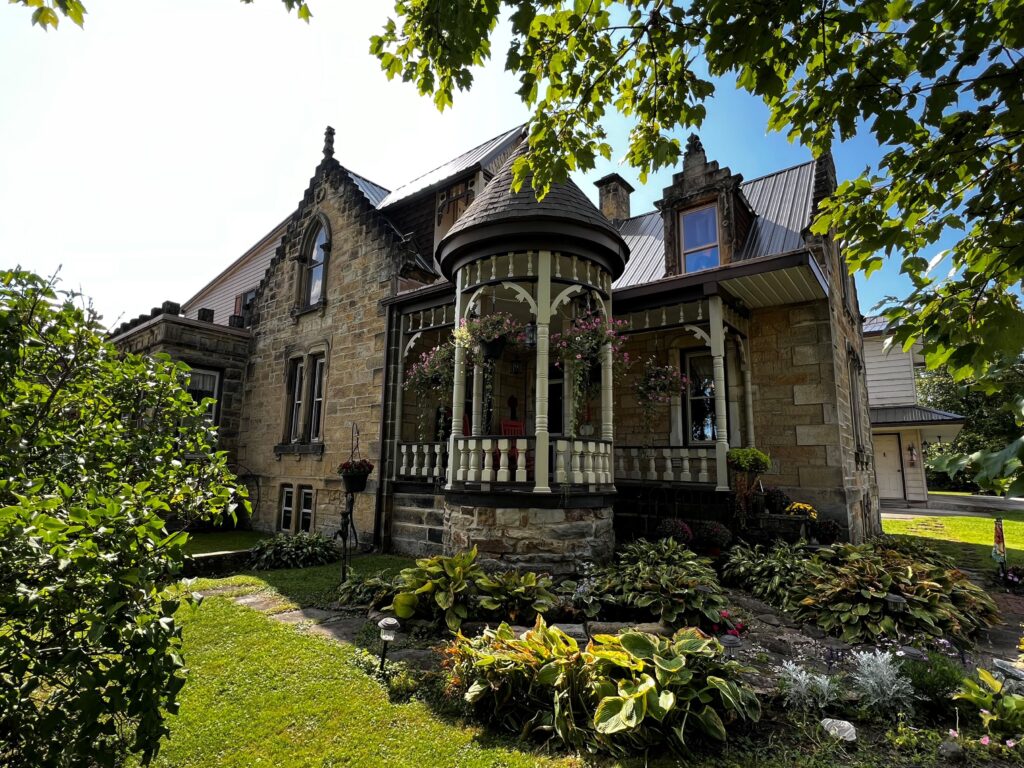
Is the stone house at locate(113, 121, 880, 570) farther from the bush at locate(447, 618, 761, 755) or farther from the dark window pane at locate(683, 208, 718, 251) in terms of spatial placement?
the bush at locate(447, 618, 761, 755)

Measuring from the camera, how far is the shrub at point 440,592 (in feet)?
15.9

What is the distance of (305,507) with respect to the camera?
36.4 feet

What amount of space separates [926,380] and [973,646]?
28.9 m

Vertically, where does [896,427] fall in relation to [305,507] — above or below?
above

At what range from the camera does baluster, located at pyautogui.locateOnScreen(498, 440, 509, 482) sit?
6.74 metres

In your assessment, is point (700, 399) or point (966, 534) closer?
point (700, 399)

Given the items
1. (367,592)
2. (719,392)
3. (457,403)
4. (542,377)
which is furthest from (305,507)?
(719,392)

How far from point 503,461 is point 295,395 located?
732 centimetres

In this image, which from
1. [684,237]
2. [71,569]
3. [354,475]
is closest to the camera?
[71,569]

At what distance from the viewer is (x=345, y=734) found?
3.14 meters

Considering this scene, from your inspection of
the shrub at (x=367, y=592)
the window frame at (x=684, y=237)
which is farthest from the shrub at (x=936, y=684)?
the window frame at (x=684, y=237)

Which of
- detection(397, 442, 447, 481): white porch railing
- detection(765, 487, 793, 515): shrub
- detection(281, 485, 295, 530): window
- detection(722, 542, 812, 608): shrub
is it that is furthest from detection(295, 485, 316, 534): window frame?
detection(765, 487, 793, 515): shrub

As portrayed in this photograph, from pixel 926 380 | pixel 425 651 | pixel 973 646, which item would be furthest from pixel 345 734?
pixel 926 380

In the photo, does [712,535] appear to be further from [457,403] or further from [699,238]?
[699,238]
